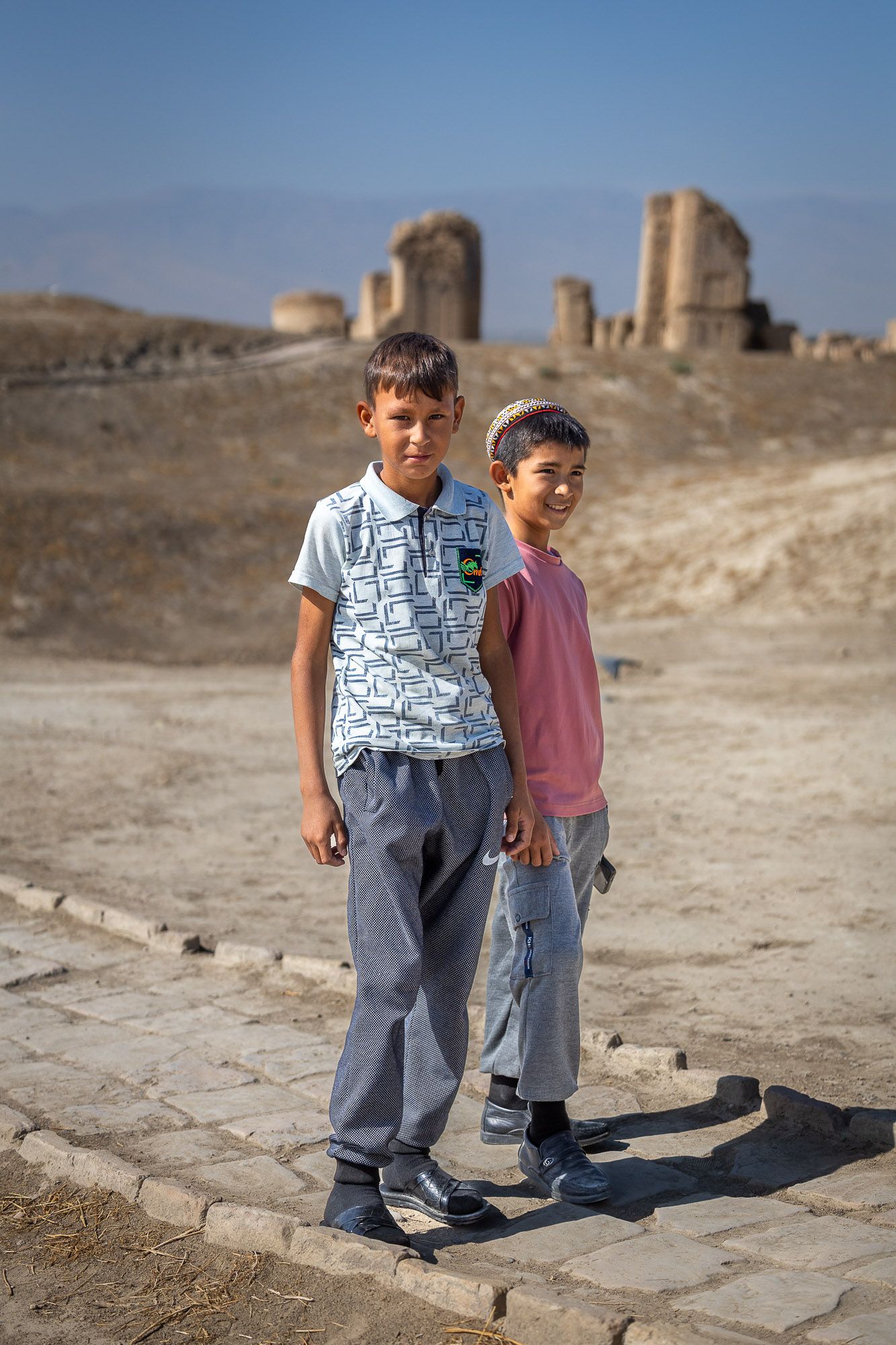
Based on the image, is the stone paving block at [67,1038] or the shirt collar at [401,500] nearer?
the shirt collar at [401,500]

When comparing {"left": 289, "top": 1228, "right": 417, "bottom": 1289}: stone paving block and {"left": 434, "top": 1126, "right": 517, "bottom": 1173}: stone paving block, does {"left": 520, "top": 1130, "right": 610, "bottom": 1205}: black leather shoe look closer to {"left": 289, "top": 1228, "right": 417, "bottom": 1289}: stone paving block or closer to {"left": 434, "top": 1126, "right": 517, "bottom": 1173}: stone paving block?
{"left": 434, "top": 1126, "right": 517, "bottom": 1173}: stone paving block

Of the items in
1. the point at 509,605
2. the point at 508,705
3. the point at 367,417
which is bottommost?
the point at 508,705

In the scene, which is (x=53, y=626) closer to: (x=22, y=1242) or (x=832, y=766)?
(x=832, y=766)

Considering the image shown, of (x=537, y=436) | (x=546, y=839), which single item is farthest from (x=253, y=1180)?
(x=537, y=436)

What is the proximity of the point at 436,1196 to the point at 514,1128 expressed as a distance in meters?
0.59

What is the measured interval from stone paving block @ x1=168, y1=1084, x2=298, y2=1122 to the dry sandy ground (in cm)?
131

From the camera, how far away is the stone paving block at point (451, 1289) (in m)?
2.78

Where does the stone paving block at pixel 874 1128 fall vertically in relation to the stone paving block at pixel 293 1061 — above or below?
above

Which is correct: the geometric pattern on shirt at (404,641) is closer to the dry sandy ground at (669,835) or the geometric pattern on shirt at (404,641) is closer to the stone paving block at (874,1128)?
the stone paving block at (874,1128)

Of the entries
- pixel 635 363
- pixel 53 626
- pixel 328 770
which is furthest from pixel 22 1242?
pixel 635 363

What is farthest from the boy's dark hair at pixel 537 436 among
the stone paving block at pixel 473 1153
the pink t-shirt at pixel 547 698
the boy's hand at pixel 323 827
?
the stone paving block at pixel 473 1153

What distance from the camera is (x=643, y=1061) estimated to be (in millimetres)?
4395

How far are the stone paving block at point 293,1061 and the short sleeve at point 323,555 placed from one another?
199 cm

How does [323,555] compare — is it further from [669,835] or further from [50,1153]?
[669,835]
